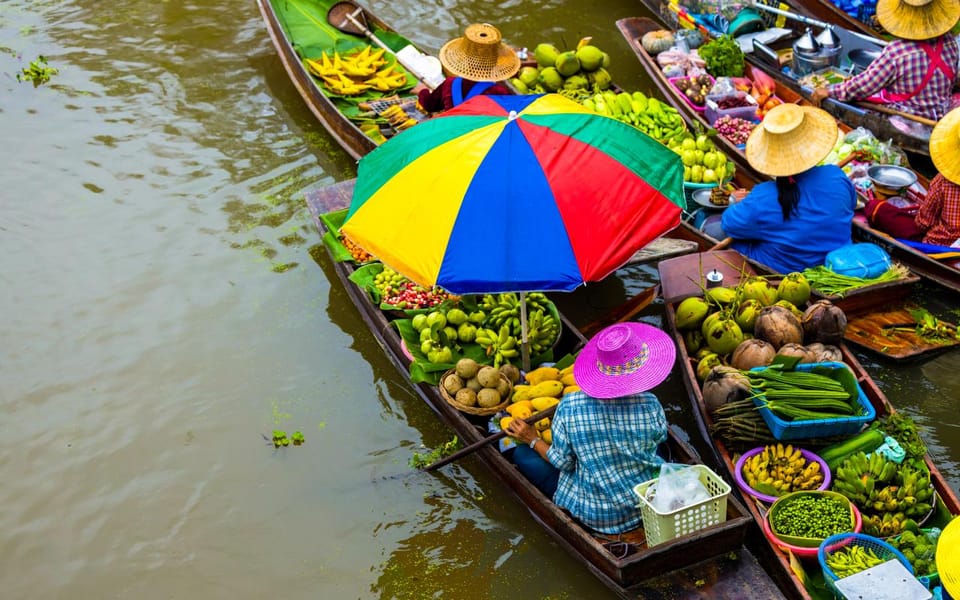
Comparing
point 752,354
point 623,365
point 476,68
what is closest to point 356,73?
point 476,68

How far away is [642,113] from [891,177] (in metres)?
2.07

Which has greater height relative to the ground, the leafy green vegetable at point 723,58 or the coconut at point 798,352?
the leafy green vegetable at point 723,58

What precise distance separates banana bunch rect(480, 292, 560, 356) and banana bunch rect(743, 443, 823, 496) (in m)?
1.46

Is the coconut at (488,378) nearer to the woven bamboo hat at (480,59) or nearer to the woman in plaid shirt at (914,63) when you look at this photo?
the woven bamboo hat at (480,59)

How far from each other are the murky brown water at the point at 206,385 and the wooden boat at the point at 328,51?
1.25 ft

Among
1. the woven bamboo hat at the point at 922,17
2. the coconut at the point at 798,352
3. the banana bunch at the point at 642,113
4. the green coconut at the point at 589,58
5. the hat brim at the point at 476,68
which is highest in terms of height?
the woven bamboo hat at the point at 922,17

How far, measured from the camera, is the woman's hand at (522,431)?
14.9ft

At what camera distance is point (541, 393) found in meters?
4.94

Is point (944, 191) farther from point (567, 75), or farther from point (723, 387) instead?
point (567, 75)

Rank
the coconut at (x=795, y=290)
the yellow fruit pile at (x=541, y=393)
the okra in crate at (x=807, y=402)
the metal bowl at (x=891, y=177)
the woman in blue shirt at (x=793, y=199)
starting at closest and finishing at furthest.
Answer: the okra in crate at (x=807, y=402) < the yellow fruit pile at (x=541, y=393) < the coconut at (x=795, y=290) < the woman in blue shirt at (x=793, y=199) < the metal bowl at (x=891, y=177)

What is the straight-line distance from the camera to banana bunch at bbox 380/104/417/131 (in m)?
7.70

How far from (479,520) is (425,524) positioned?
0.32 m

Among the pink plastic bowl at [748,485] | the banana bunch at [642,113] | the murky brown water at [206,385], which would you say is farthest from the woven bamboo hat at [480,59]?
the pink plastic bowl at [748,485]

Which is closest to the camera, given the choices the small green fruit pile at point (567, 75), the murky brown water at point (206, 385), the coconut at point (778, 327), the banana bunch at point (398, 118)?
the murky brown water at point (206, 385)
